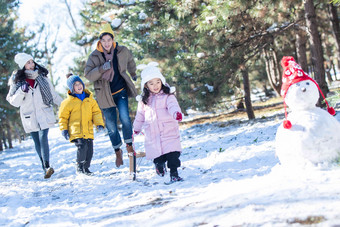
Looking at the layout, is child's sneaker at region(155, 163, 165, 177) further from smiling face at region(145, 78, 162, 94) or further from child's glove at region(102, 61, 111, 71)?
child's glove at region(102, 61, 111, 71)

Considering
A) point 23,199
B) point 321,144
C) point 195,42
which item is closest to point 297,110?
point 321,144

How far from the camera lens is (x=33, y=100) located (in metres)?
5.38

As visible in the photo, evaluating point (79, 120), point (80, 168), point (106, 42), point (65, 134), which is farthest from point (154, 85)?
point (80, 168)

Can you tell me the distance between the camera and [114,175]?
476cm

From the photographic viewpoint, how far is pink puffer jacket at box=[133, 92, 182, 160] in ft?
12.4

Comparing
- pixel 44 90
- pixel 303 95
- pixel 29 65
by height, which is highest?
pixel 29 65

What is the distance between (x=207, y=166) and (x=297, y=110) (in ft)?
5.86

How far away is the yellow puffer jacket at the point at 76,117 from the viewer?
4871mm

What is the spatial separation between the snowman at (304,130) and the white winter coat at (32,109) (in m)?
3.91

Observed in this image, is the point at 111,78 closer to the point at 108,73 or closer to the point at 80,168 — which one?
the point at 108,73

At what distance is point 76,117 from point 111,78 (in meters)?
0.82

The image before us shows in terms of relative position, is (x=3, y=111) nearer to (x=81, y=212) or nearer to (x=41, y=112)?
(x=41, y=112)

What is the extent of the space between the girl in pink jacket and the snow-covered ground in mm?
291

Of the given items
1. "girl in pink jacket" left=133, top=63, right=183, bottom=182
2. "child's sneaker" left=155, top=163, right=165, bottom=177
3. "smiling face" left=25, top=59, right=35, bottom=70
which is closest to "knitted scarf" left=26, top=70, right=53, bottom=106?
"smiling face" left=25, top=59, right=35, bottom=70
